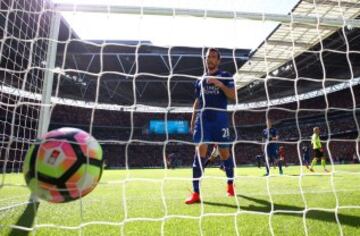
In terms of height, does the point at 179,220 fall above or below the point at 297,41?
below

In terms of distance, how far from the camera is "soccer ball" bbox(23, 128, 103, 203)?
7.24ft

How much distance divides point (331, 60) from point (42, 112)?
72.6ft

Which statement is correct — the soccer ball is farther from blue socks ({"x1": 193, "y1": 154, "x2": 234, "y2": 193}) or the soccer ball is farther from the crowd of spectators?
the crowd of spectators

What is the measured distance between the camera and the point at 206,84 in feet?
14.3

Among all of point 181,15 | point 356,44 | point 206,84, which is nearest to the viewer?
point 181,15

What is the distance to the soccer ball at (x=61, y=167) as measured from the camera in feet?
7.24

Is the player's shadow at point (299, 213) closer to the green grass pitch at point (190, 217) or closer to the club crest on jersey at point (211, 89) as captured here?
the green grass pitch at point (190, 217)

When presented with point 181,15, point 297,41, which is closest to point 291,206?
point 181,15

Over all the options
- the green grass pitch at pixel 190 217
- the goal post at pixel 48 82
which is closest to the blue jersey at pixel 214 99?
the green grass pitch at pixel 190 217

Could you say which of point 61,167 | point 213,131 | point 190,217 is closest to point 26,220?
point 61,167

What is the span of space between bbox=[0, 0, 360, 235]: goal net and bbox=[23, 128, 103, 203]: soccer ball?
0.57 ft

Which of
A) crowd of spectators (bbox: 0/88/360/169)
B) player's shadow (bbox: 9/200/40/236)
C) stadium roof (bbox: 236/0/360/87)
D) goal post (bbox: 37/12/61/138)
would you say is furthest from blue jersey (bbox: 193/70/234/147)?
crowd of spectators (bbox: 0/88/360/169)

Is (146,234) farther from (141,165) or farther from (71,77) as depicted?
(141,165)

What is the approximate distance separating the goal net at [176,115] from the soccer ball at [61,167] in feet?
0.57
